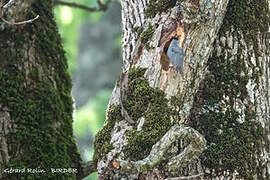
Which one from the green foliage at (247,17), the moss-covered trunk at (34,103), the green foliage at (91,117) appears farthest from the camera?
the green foliage at (91,117)

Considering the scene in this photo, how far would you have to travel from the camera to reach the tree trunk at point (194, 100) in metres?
1.88

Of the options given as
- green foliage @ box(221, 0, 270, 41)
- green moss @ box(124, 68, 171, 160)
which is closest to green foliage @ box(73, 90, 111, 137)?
green foliage @ box(221, 0, 270, 41)

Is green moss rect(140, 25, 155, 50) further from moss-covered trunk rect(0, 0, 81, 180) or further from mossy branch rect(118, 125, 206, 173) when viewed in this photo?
moss-covered trunk rect(0, 0, 81, 180)

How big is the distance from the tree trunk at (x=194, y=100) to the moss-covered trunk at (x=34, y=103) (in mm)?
486

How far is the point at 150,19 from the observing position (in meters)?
2.10

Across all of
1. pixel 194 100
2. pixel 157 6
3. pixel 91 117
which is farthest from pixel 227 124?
pixel 91 117

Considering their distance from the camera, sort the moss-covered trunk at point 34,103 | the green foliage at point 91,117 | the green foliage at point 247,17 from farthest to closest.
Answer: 1. the green foliage at point 91,117
2. the moss-covered trunk at point 34,103
3. the green foliage at point 247,17

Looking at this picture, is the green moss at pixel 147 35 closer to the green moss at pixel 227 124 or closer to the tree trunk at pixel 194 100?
the tree trunk at pixel 194 100

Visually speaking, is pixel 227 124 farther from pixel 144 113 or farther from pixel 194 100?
pixel 144 113

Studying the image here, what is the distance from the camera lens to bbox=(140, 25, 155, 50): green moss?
6.61 ft

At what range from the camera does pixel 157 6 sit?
2082 mm

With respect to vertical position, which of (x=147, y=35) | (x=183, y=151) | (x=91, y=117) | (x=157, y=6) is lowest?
(x=183, y=151)

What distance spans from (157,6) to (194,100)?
33 cm

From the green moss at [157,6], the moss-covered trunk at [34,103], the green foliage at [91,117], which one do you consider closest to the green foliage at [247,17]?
the green moss at [157,6]
